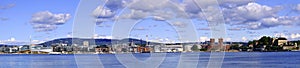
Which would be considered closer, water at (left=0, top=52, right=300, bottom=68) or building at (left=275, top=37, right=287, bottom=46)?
water at (left=0, top=52, right=300, bottom=68)

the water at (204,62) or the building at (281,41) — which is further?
the building at (281,41)

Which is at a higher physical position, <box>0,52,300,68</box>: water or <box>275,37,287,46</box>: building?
<box>275,37,287,46</box>: building

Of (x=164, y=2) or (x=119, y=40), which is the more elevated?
(x=164, y=2)

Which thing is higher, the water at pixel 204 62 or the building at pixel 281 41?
the building at pixel 281 41

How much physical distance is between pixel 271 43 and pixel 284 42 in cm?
549

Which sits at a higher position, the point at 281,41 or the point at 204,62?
the point at 281,41

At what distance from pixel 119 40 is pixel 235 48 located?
159 metres

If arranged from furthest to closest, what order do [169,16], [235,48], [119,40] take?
1. [235,48]
2. [169,16]
3. [119,40]

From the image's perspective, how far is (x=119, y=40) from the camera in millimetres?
19312

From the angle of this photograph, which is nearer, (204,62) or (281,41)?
(204,62)

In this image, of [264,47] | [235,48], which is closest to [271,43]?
[264,47]

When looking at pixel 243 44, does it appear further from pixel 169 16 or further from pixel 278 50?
pixel 169 16

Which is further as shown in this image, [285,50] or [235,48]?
[285,50]

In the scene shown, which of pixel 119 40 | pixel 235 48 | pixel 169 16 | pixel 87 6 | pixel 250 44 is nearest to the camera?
pixel 87 6
